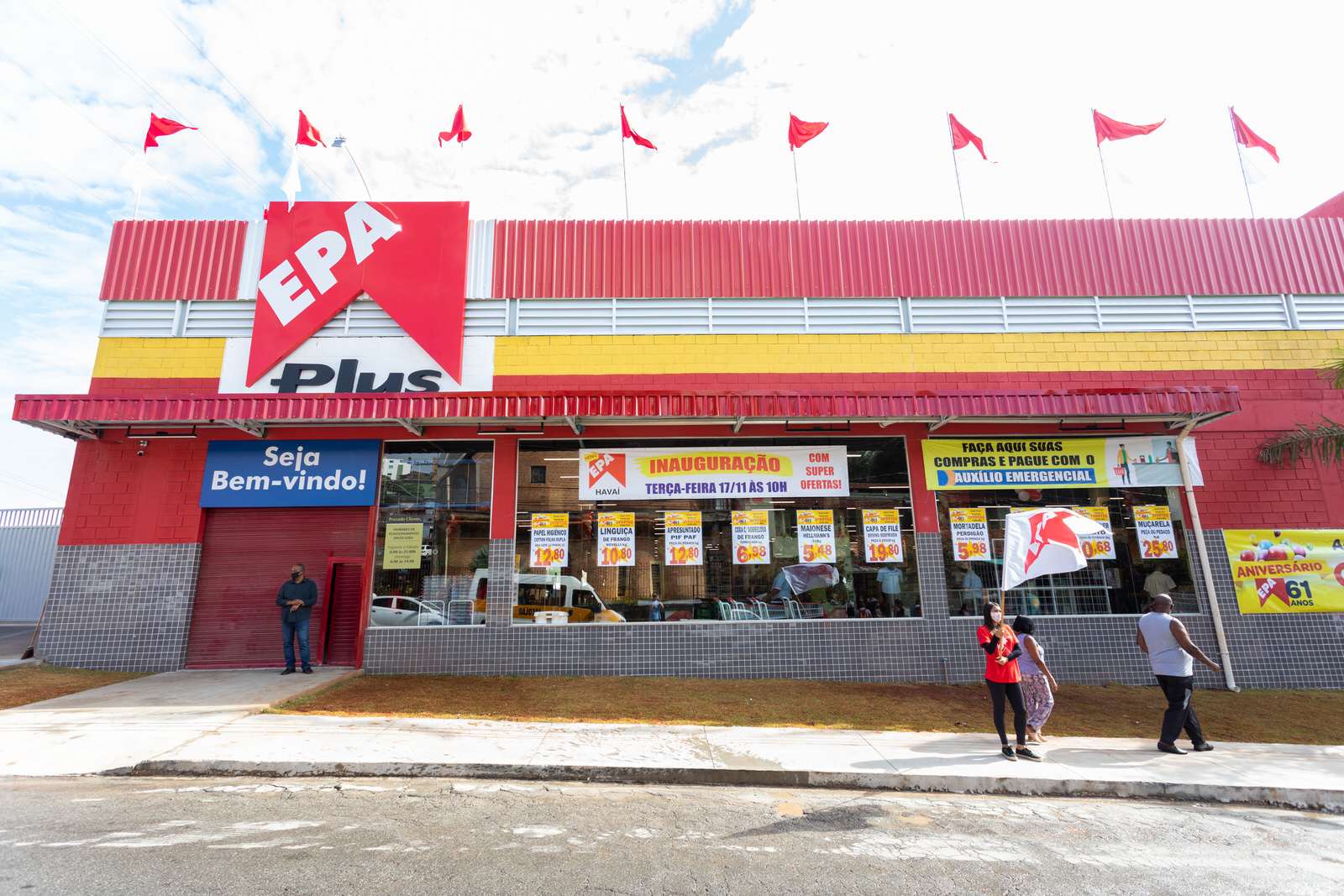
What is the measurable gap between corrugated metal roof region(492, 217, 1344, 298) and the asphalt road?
8.55 metres

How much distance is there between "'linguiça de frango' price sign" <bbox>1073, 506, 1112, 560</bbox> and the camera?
35.4ft

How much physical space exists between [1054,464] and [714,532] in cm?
586

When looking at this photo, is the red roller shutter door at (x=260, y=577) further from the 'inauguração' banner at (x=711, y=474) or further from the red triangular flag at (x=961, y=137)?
the red triangular flag at (x=961, y=137)

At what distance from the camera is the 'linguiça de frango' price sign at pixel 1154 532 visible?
35.6 ft

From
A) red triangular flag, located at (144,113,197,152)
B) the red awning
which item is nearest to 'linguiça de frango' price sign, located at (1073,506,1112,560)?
the red awning

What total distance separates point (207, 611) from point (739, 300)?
1040 cm

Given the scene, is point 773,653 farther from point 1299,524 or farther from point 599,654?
point 1299,524

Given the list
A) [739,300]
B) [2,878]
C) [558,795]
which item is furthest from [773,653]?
[2,878]

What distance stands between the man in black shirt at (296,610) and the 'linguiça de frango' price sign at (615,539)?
4.47 meters

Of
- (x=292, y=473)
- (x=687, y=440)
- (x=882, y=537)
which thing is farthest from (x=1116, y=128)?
(x=292, y=473)

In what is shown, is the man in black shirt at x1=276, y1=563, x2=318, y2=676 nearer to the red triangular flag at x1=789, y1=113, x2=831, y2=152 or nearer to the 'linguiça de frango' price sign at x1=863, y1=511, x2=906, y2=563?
the 'linguiça de frango' price sign at x1=863, y1=511, x2=906, y2=563

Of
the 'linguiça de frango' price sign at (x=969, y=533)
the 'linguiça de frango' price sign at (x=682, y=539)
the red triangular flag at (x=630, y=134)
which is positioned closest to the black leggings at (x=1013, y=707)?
the 'linguiça de frango' price sign at (x=969, y=533)

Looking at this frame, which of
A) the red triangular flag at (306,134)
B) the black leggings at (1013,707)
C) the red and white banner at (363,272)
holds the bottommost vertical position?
the black leggings at (1013,707)

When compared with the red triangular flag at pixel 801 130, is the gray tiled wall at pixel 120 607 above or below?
below
